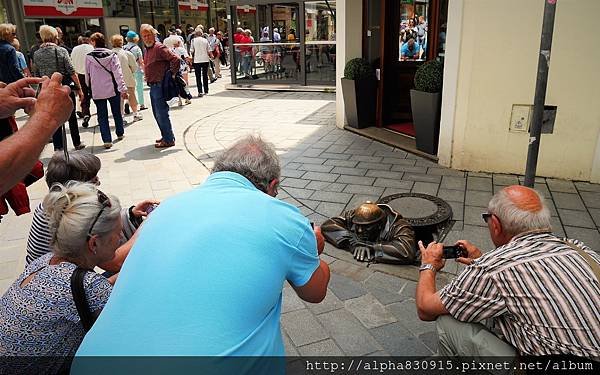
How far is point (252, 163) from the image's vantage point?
1.73 meters

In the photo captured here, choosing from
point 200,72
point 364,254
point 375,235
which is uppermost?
point 200,72

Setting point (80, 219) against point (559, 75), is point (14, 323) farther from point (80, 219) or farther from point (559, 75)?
point (559, 75)

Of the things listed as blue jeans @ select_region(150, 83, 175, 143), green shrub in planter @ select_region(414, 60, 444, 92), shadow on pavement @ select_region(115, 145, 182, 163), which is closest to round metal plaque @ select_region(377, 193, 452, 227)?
green shrub in planter @ select_region(414, 60, 444, 92)

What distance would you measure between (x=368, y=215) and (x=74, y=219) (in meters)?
2.34

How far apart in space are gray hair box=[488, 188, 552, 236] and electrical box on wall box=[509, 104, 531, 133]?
3.44m

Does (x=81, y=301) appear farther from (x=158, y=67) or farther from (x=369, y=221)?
(x=158, y=67)

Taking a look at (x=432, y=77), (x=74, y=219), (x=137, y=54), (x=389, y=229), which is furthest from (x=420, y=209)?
(x=137, y=54)

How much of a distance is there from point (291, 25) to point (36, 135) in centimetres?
1255

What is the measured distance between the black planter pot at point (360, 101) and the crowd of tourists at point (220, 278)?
17.3ft

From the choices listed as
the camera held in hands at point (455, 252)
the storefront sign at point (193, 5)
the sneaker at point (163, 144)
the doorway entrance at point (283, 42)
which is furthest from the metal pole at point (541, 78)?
the storefront sign at point (193, 5)

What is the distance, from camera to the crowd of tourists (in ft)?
4.30

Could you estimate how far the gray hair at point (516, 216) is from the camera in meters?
1.92

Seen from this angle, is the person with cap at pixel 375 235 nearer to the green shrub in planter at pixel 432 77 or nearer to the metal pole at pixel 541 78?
the metal pole at pixel 541 78

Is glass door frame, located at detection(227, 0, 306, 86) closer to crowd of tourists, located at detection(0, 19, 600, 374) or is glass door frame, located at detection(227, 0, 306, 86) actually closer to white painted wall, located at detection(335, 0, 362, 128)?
white painted wall, located at detection(335, 0, 362, 128)
